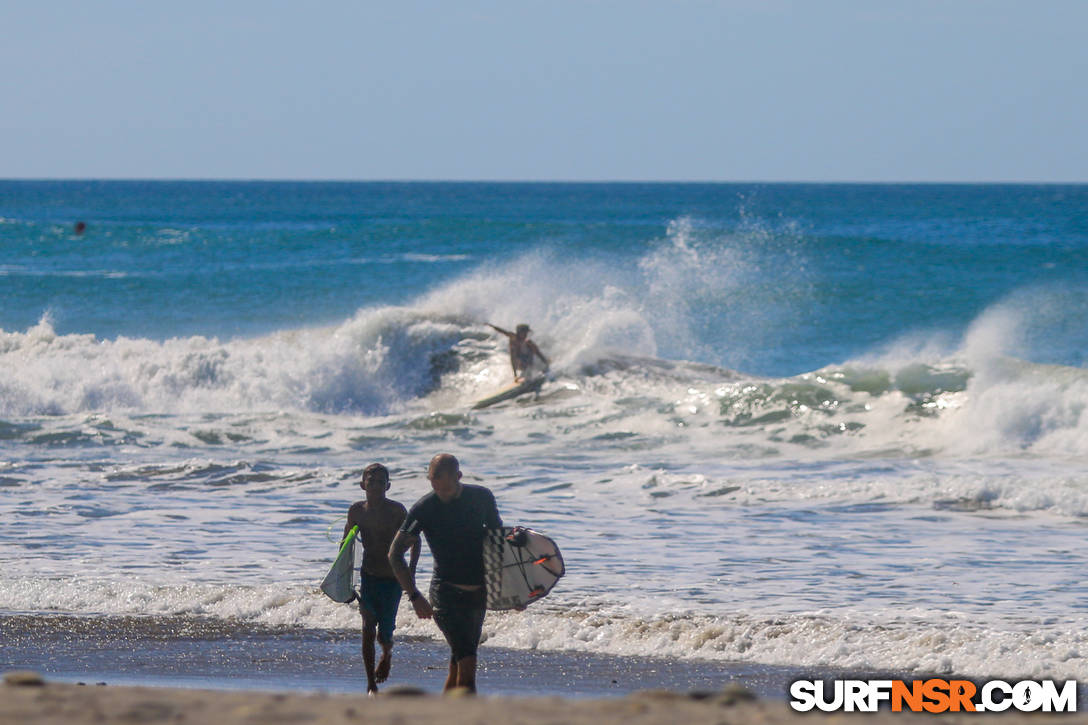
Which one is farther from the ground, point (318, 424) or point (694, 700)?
point (694, 700)

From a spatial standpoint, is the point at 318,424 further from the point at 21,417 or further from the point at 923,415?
the point at 923,415

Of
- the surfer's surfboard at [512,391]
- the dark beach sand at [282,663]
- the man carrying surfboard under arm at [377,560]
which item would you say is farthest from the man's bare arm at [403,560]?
the surfer's surfboard at [512,391]

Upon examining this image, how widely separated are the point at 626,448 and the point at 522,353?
4220 millimetres

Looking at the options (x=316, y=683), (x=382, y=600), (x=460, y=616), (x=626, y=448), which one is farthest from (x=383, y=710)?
(x=626, y=448)

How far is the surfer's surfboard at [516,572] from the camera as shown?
20.2 feet

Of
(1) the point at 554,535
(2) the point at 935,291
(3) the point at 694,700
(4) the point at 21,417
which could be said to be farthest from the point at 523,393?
(2) the point at 935,291

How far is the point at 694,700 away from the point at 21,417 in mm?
16044

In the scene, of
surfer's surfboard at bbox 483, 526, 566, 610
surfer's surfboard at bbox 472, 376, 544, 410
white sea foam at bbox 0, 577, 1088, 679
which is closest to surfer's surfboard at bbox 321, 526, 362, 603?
surfer's surfboard at bbox 483, 526, 566, 610

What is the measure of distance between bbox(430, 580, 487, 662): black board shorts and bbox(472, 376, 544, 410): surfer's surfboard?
12753 mm

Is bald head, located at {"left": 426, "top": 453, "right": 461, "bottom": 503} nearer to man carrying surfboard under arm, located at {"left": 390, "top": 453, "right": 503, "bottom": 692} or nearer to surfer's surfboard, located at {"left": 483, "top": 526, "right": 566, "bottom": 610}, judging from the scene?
man carrying surfboard under arm, located at {"left": 390, "top": 453, "right": 503, "bottom": 692}

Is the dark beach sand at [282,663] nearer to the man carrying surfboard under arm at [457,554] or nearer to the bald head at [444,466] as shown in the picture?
the man carrying surfboard under arm at [457,554]

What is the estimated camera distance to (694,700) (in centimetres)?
453

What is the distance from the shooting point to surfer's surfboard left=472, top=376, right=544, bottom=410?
19.0 meters

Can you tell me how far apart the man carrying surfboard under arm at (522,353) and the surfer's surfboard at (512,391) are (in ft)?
0.46
